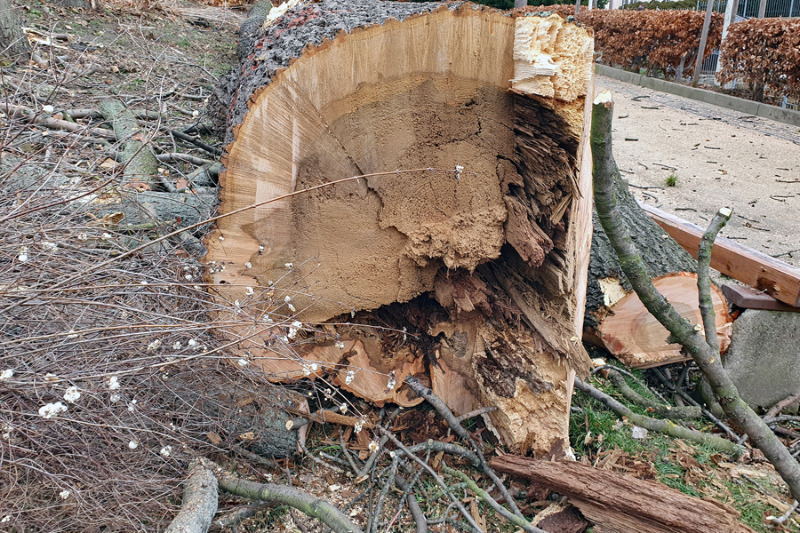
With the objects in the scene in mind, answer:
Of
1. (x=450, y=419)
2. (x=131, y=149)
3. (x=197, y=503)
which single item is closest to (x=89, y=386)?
(x=197, y=503)

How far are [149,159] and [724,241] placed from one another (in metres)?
3.60

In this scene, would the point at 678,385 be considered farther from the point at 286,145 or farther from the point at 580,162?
the point at 286,145

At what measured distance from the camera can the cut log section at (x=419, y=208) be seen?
6.17 ft

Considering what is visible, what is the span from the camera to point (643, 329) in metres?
2.99

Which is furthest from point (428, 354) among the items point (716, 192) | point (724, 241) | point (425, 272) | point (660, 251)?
point (716, 192)

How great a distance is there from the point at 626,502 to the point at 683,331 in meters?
0.74

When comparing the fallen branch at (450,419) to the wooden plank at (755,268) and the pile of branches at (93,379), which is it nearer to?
the pile of branches at (93,379)

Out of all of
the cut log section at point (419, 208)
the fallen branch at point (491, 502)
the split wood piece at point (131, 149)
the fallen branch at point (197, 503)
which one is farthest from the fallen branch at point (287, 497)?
the split wood piece at point (131, 149)

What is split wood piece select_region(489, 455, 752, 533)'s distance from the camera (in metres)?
1.86

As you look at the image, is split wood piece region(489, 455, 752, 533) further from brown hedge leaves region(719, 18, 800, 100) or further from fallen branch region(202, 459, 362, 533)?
brown hedge leaves region(719, 18, 800, 100)

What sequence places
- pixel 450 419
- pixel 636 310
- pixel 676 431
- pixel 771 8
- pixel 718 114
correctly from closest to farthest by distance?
pixel 450 419 → pixel 676 431 → pixel 636 310 → pixel 718 114 → pixel 771 8

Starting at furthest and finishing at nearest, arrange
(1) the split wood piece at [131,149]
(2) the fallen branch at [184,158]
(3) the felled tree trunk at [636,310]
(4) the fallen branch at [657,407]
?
(2) the fallen branch at [184,158], (1) the split wood piece at [131,149], (3) the felled tree trunk at [636,310], (4) the fallen branch at [657,407]

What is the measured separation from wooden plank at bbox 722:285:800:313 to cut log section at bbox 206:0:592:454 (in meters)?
1.03

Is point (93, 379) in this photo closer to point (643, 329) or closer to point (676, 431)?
point (676, 431)
